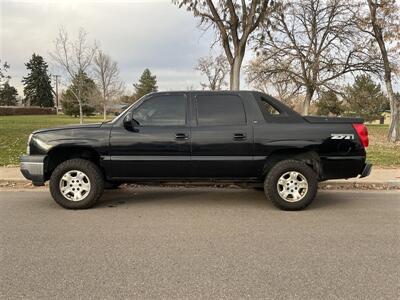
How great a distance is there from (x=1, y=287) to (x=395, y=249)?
4.12 meters

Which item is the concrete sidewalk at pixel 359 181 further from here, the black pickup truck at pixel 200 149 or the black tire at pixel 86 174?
the black tire at pixel 86 174

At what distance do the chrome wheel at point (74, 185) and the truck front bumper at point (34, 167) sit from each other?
0.36 metres

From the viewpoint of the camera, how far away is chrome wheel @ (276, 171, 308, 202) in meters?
6.27

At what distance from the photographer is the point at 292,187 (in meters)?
6.30

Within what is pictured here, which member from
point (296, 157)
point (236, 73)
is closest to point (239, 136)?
point (296, 157)

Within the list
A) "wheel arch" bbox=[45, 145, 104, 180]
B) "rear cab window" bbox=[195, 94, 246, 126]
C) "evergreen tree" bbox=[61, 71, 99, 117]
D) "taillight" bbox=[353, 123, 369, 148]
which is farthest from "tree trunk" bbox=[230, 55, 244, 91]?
"evergreen tree" bbox=[61, 71, 99, 117]

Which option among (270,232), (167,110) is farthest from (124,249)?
(167,110)

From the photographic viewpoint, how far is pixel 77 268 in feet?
13.2

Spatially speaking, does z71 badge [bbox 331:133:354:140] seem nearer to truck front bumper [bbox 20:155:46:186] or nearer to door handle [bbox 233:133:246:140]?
door handle [bbox 233:133:246:140]

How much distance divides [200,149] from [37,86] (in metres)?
93.0

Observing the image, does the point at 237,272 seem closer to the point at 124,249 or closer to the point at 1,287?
the point at 124,249

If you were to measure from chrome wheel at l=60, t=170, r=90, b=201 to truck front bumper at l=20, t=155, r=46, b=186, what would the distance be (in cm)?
36

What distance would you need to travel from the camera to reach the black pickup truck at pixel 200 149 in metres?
6.27

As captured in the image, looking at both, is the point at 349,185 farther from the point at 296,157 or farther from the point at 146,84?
the point at 146,84
